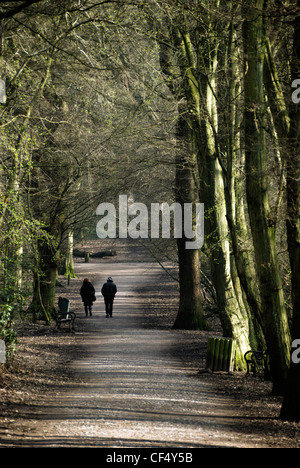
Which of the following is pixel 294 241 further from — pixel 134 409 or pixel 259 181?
pixel 134 409

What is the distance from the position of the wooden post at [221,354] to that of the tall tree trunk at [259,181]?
3.10 m

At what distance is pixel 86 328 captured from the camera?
21344 mm

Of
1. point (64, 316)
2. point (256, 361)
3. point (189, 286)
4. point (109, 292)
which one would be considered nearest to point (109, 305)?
point (109, 292)

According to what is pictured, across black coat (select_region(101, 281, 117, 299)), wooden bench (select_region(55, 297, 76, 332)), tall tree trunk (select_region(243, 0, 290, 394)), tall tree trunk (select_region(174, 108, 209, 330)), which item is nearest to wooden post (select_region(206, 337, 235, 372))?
tall tree trunk (select_region(243, 0, 290, 394))

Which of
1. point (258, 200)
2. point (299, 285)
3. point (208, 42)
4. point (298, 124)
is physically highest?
point (208, 42)

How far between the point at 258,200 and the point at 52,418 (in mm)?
4636

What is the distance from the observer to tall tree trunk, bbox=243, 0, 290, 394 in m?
10.2

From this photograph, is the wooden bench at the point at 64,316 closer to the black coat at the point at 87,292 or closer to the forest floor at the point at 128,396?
the forest floor at the point at 128,396

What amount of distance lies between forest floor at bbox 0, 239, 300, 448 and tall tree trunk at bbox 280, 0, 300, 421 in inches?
12.8

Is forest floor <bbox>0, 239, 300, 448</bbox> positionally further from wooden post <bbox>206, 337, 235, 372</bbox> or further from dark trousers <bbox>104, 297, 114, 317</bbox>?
dark trousers <bbox>104, 297, 114, 317</bbox>

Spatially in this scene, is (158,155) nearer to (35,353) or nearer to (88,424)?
(35,353)

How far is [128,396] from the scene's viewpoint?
10281 millimetres

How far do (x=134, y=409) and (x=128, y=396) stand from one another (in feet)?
3.36
